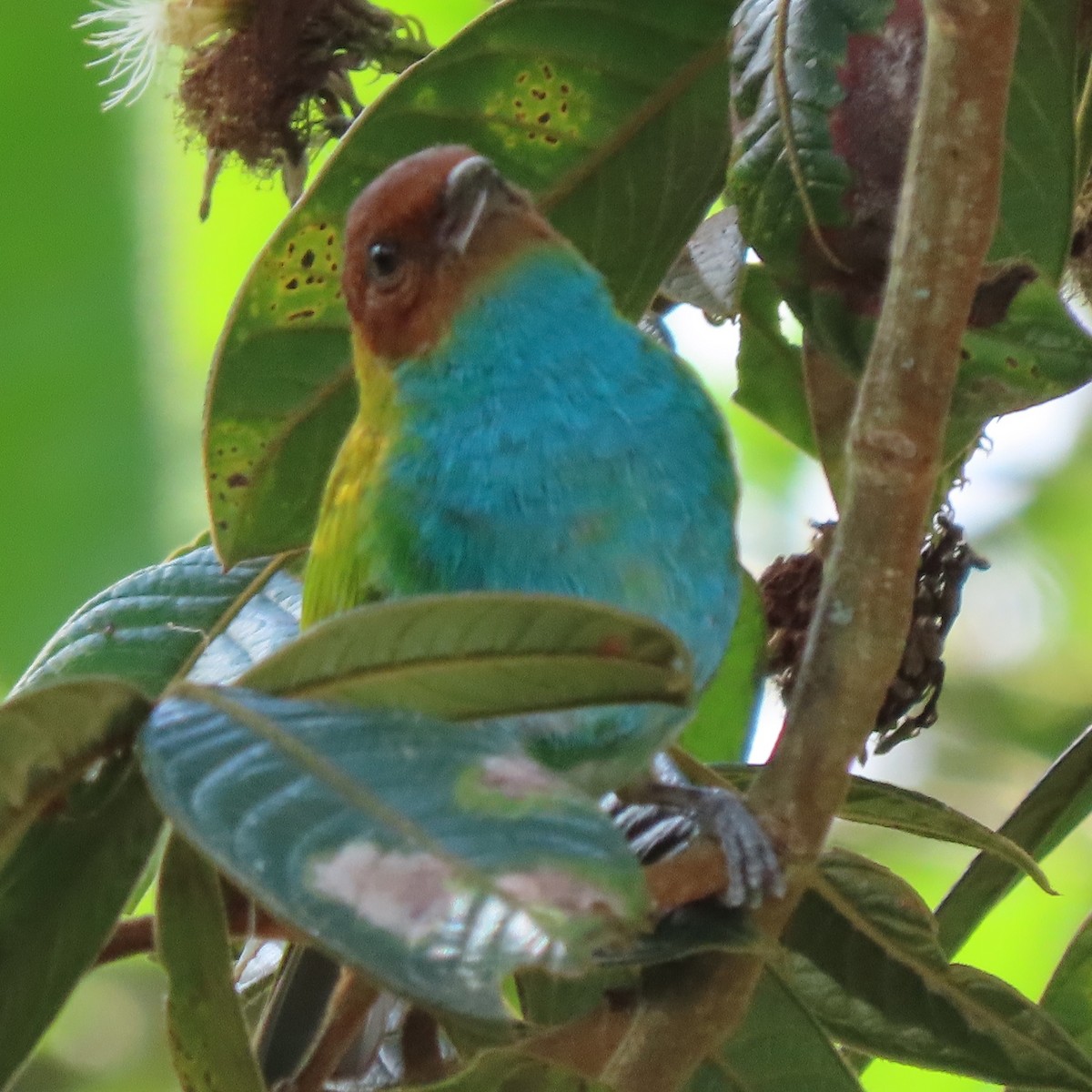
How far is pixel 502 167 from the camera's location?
5.34 feet

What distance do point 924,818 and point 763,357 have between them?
1.87ft

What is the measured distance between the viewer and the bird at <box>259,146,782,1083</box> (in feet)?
4.53

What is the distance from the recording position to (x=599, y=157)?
1629mm

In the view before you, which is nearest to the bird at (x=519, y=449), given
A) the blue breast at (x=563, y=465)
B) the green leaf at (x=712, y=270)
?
the blue breast at (x=563, y=465)

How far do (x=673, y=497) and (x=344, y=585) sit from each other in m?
0.34

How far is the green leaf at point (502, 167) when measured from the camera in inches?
60.0

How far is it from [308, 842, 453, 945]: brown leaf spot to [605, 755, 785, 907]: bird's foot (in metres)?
0.39

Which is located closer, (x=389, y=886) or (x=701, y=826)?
(x=389, y=886)

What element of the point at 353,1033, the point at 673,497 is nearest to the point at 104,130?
the point at 673,497

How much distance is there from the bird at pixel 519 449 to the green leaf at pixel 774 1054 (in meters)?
0.20

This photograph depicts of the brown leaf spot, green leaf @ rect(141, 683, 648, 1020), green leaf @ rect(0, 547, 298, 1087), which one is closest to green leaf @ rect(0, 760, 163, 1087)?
green leaf @ rect(0, 547, 298, 1087)

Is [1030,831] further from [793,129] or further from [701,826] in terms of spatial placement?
[793,129]

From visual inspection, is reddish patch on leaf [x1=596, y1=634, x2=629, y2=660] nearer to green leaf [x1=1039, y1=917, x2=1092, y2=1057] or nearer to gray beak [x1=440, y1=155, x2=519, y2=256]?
gray beak [x1=440, y1=155, x2=519, y2=256]

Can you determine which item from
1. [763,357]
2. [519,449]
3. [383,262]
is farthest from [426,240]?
[763,357]
